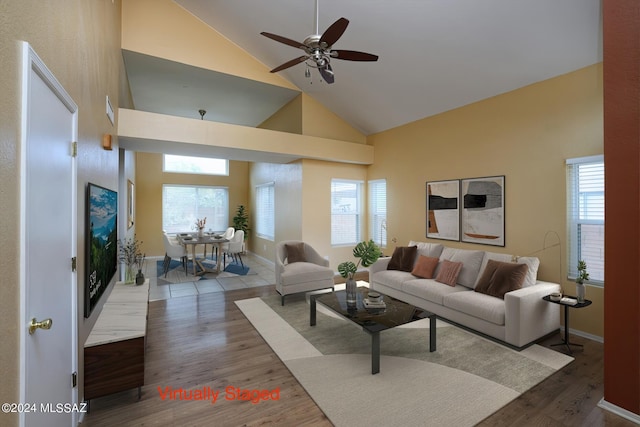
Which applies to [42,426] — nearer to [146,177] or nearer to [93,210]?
[93,210]

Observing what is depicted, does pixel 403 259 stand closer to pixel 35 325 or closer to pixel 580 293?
pixel 580 293

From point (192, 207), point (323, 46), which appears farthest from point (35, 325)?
point (192, 207)

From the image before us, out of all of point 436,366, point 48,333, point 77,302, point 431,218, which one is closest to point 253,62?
point 431,218

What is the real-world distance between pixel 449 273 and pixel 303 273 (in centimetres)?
216

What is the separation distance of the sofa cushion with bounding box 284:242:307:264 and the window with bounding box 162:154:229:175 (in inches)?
187

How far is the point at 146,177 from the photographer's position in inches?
324

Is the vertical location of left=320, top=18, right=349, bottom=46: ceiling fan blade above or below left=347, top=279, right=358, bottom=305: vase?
above

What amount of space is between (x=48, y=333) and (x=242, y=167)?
8414 mm

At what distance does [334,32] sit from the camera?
2.46 meters

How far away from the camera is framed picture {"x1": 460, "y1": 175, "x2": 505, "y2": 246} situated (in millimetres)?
4199

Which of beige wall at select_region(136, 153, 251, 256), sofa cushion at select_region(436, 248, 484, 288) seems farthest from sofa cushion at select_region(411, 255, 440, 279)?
beige wall at select_region(136, 153, 251, 256)

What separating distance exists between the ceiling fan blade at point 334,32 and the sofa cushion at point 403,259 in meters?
3.47

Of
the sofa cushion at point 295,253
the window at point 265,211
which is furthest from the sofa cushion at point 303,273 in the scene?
the window at point 265,211

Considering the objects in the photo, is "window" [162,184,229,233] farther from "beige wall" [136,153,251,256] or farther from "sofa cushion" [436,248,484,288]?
"sofa cushion" [436,248,484,288]
